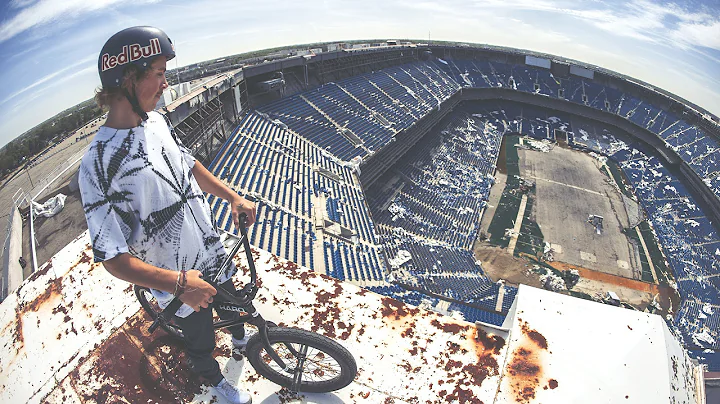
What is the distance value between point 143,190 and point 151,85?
0.71m

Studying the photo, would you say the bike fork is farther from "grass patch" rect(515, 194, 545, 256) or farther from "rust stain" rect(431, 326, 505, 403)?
"grass patch" rect(515, 194, 545, 256)

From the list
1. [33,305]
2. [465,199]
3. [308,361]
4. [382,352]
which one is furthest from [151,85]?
[465,199]

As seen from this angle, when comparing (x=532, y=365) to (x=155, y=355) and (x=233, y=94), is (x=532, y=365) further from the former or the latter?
(x=233, y=94)

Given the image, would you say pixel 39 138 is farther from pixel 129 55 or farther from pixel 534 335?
pixel 534 335

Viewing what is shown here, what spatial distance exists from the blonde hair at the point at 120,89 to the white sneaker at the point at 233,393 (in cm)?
222

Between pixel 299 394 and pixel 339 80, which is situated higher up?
pixel 339 80

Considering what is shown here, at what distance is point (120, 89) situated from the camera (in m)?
2.39

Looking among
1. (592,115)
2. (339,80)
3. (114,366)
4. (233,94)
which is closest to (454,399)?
(114,366)

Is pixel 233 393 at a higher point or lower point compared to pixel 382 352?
lower

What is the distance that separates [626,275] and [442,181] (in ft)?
34.1

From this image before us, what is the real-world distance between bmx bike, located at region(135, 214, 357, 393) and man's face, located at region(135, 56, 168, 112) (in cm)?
108

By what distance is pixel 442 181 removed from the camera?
2311cm

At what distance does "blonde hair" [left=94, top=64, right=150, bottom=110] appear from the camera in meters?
2.37

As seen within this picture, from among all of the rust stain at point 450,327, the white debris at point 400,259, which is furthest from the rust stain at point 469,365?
the white debris at point 400,259
